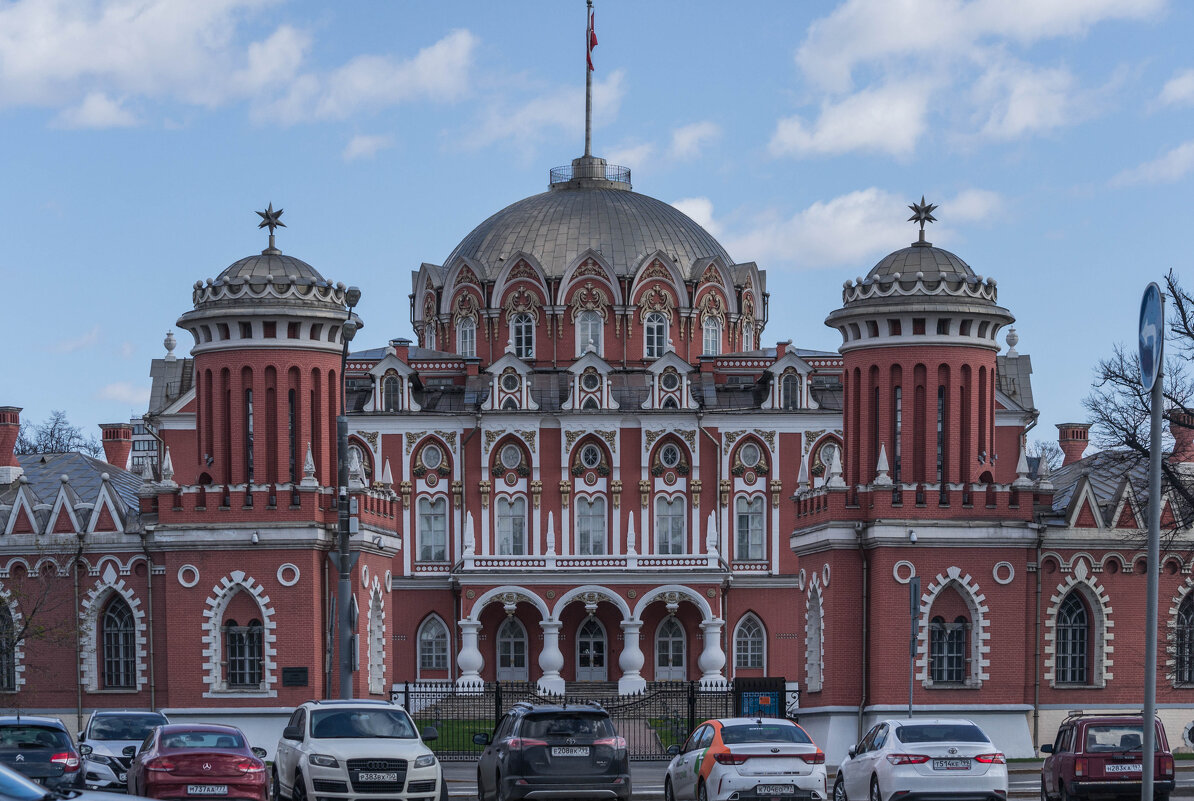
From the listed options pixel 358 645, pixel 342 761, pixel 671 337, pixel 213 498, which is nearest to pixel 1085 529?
pixel 358 645

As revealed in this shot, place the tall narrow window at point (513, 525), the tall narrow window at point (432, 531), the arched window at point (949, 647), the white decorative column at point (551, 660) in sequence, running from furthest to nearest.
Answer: the tall narrow window at point (513, 525), the tall narrow window at point (432, 531), the white decorative column at point (551, 660), the arched window at point (949, 647)

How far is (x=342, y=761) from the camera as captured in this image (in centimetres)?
2683

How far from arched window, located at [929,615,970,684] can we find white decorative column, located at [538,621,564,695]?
2131cm

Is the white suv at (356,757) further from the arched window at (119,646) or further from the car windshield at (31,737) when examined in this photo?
the arched window at (119,646)

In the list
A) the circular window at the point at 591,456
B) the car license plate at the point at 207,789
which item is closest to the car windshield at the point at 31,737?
the car license plate at the point at 207,789

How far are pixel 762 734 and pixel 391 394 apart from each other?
140 ft

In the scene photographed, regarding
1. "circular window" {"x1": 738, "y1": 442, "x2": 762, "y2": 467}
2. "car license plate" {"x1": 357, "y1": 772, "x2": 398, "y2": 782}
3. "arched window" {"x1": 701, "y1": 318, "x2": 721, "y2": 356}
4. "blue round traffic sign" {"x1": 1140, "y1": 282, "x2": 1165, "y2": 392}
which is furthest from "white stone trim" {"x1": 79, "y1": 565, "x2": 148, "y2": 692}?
"arched window" {"x1": 701, "y1": 318, "x2": 721, "y2": 356}

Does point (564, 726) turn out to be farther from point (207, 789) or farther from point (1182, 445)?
point (1182, 445)

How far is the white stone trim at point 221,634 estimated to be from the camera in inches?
1706

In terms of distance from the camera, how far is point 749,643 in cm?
6800

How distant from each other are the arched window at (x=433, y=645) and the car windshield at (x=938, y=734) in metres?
41.1

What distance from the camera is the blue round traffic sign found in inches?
796

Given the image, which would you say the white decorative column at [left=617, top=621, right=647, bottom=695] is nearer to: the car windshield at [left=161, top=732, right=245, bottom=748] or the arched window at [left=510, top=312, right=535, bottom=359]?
the arched window at [left=510, top=312, right=535, bottom=359]

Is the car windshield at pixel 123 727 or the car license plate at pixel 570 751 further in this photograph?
the car windshield at pixel 123 727
